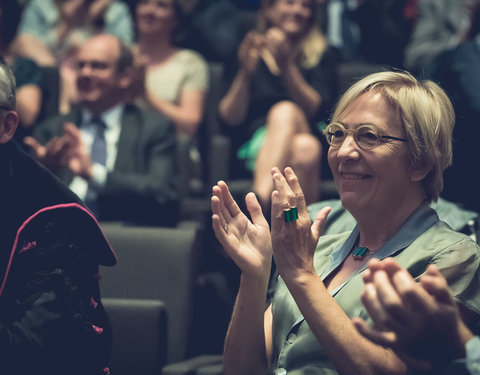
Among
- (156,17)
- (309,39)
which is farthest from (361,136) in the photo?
(156,17)

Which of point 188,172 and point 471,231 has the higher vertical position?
point 471,231

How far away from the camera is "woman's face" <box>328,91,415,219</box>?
191 centimetres

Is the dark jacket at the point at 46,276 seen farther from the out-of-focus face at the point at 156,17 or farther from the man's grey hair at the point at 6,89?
the out-of-focus face at the point at 156,17

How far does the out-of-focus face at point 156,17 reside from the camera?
4.22 metres

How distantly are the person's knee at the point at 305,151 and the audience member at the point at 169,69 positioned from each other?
2.08 ft

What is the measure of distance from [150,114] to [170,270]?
0.98 meters

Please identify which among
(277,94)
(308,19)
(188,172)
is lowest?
(188,172)

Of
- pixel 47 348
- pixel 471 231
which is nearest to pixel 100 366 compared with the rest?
pixel 47 348

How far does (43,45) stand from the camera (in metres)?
4.51

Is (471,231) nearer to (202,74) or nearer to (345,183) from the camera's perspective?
(345,183)

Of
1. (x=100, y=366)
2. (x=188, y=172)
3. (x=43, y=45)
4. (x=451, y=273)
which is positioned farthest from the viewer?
(x=43, y=45)

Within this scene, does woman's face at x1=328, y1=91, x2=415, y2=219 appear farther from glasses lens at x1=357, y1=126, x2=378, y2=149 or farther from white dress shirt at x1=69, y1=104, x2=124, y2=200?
white dress shirt at x1=69, y1=104, x2=124, y2=200

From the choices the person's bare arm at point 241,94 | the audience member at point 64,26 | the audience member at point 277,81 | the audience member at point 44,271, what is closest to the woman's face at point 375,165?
the audience member at point 44,271

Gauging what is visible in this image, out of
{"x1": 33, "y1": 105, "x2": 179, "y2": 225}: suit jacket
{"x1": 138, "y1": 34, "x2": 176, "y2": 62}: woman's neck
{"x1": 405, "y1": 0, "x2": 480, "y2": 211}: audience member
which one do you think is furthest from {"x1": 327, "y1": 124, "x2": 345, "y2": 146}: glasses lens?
{"x1": 138, "y1": 34, "x2": 176, "y2": 62}: woman's neck
